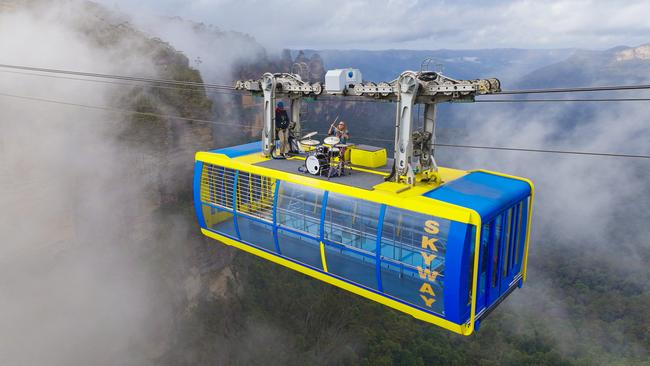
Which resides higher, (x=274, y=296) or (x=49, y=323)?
(x=49, y=323)

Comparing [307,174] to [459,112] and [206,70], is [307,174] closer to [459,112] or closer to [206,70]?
[206,70]

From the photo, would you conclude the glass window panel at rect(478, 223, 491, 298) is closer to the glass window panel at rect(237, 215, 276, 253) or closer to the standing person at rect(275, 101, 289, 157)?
the glass window panel at rect(237, 215, 276, 253)

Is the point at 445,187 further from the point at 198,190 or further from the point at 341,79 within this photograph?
the point at 198,190

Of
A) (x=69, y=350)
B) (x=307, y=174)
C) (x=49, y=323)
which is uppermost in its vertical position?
(x=307, y=174)

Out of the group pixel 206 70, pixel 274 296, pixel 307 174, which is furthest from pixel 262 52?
pixel 307 174

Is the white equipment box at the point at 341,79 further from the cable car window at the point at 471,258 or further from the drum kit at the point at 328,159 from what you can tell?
the cable car window at the point at 471,258

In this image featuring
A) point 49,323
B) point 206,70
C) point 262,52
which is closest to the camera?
point 49,323

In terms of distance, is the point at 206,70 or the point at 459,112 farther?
the point at 459,112
